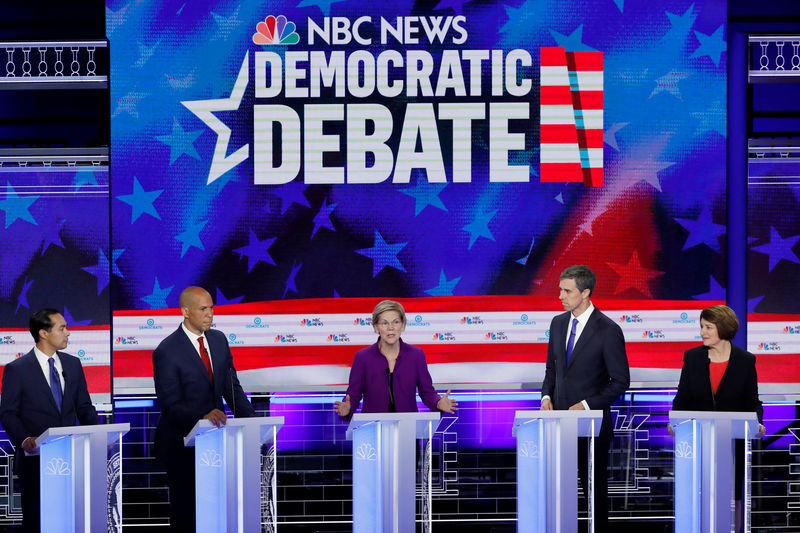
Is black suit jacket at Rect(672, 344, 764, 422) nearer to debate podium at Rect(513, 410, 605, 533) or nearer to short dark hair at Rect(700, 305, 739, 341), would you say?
short dark hair at Rect(700, 305, 739, 341)

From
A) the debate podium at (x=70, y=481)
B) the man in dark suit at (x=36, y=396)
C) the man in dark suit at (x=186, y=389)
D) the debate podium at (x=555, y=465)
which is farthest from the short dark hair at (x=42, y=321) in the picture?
the debate podium at (x=555, y=465)

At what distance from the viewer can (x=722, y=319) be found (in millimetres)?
5062

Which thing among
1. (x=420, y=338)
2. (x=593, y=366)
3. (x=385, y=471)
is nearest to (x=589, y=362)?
(x=593, y=366)

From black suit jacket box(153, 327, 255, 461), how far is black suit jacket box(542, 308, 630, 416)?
1.61 metres

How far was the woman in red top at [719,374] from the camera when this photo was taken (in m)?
5.02

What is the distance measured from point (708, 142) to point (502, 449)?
244cm

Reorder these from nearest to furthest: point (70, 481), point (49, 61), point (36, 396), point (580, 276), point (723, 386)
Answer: point (70, 481) < point (36, 396) < point (723, 386) < point (580, 276) < point (49, 61)

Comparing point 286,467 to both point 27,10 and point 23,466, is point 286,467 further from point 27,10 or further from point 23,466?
point 27,10

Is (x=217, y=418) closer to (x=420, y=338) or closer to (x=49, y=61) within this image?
(x=420, y=338)

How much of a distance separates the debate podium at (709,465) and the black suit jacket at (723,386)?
528 millimetres

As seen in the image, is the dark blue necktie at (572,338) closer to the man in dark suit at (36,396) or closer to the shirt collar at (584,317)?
the shirt collar at (584,317)

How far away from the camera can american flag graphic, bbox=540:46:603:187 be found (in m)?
6.58

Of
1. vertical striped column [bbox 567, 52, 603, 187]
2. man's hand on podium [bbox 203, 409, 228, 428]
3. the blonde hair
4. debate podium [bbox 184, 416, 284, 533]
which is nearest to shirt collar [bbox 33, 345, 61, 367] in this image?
debate podium [bbox 184, 416, 284, 533]

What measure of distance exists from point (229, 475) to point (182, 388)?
2.76ft
